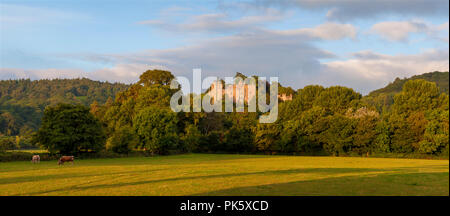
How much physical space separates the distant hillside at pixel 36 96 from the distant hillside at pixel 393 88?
79334 millimetres

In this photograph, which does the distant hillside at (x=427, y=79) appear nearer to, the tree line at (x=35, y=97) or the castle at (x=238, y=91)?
the castle at (x=238, y=91)

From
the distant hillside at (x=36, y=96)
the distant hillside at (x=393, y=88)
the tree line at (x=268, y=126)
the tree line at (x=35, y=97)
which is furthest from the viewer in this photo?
the distant hillside at (x=393, y=88)

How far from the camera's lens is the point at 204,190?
16062mm

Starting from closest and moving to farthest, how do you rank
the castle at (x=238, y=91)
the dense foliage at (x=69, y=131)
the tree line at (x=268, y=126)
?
the dense foliage at (x=69, y=131)
the tree line at (x=268, y=126)
the castle at (x=238, y=91)

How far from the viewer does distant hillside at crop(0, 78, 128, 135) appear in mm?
88769

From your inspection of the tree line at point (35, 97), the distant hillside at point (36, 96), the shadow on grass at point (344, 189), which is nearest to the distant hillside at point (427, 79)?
the tree line at point (35, 97)

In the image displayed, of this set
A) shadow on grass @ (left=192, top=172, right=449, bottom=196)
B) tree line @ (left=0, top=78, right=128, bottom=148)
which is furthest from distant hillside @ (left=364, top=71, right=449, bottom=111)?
shadow on grass @ (left=192, top=172, right=449, bottom=196)

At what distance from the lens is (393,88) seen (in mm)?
109438

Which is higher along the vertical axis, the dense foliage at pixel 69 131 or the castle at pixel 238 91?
the castle at pixel 238 91

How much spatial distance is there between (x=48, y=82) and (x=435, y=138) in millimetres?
139509

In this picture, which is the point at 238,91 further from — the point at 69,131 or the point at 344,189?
the point at 344,189

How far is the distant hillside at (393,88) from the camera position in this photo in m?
91.4

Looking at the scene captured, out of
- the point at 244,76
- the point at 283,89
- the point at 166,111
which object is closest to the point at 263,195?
the point at 166,111
